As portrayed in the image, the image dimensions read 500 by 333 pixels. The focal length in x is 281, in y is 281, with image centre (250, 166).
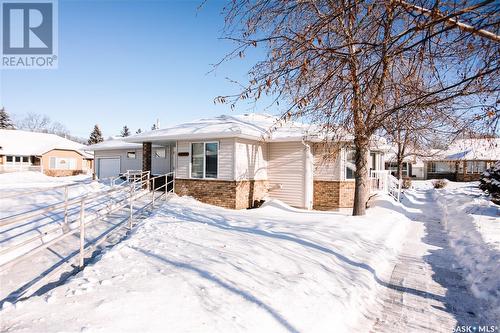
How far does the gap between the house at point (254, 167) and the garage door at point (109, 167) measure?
865 centimetres

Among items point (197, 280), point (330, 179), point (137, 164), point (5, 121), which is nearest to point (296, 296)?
point (197, 280)

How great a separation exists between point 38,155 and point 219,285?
124ft

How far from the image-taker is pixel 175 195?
43.5ft

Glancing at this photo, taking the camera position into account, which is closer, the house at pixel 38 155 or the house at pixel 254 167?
the house at pixel 254 167

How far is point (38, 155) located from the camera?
107 ft

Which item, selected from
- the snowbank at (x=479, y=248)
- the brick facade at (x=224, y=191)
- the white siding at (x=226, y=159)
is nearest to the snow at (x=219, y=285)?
the snowbank at (x=479, y=248)

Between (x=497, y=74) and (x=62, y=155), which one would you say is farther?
(x=62, y=155)

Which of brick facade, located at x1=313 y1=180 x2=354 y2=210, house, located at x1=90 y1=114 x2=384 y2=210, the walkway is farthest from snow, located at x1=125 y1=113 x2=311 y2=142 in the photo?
the walkway

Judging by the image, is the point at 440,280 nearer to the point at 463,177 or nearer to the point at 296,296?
the point at 296,296

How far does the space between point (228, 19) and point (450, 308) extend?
5.37 m

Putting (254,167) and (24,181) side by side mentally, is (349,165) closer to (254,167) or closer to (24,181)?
(254,167)

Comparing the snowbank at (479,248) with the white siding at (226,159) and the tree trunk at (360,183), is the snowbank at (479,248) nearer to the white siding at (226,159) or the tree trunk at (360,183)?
the tree trunk at (360,183)

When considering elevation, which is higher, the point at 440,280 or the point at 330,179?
the point at 330,179

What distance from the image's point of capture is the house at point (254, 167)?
1219 centimetres
